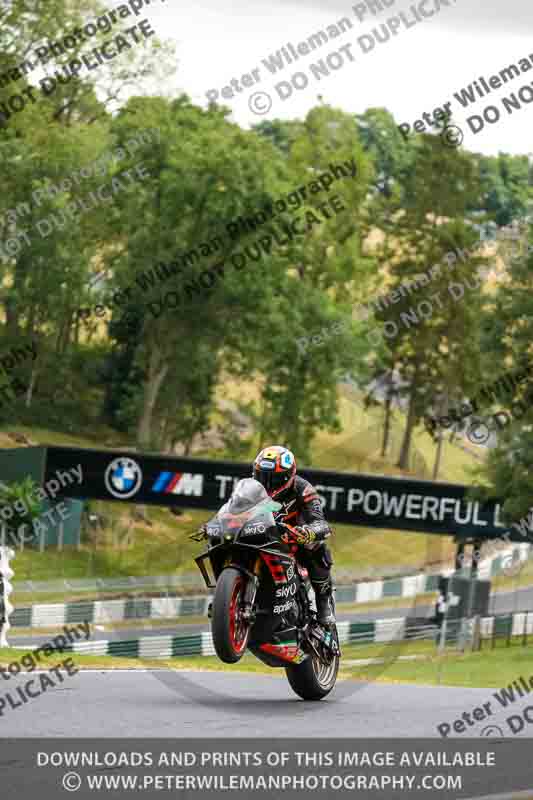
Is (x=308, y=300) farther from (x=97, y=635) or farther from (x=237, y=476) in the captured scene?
(x=97, y=635)

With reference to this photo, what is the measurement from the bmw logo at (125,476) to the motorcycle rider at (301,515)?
29789mm

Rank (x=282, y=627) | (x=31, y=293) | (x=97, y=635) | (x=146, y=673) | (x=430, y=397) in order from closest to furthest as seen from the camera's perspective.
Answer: (x=282, y=627) < (x=146, y=673) < (x=97, y=635) < (x=31, y=293) < (x=430, y=397)

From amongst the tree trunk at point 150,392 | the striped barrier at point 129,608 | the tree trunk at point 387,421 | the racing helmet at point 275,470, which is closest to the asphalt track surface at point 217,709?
the racing helmet at point 275,470

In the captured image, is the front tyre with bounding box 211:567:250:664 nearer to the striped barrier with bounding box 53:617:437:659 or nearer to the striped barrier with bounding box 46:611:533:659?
the striped barrier with bounding box 53:617:437:659

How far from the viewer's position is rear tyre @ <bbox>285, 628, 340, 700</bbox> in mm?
11203

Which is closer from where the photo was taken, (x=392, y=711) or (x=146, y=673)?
(x=392, y=711)

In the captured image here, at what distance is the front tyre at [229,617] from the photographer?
9.85 meters

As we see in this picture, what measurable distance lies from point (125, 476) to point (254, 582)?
31.2 metres

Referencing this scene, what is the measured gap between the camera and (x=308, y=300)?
64.9m

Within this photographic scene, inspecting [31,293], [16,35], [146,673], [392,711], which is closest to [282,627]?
[392,711]

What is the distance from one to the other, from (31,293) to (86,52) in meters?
12.4

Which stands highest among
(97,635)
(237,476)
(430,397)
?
(430,397)

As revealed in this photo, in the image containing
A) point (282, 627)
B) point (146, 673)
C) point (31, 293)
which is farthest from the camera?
point (31, 293)
